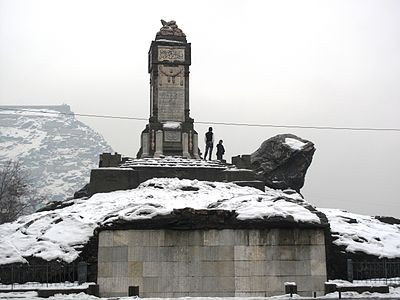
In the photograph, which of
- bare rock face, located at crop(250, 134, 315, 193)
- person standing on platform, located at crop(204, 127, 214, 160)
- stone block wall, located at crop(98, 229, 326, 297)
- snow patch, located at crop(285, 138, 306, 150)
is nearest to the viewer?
stone block wall, located at crop(98, 229, 326, 297)

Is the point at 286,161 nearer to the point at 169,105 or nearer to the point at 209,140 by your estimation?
the point at 209,140

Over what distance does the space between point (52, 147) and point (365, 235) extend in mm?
134983

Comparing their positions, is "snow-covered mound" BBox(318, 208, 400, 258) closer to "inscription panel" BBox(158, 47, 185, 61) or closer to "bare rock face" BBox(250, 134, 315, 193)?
"bare rock face" BBox(250, 134, 315, 193)

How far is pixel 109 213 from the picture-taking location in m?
19.3

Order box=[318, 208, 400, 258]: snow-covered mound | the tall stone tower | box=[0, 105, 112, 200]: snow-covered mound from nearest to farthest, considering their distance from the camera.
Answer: box=[318, 208, 400, 258]: snow-covered mound, the tall stone tower, box=[0, 105, 112, 200]: snow-covered mound

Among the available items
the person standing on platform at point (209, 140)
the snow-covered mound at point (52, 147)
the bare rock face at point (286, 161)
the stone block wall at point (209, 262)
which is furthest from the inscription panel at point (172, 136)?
the snow-covered mound at point (52, 147)

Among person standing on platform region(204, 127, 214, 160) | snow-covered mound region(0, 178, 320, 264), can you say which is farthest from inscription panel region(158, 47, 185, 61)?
snow-covered mound region(0, 178, 320, 264)

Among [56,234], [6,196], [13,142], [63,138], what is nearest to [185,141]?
[56,234]

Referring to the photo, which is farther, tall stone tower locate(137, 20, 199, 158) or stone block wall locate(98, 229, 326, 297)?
tall stone tower locate(137, 20, 199, 158)

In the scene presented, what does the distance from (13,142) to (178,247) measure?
127m

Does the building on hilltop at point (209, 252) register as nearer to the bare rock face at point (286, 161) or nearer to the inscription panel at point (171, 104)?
the inscription panel at point (171, 104)

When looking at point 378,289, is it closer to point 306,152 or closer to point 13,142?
point 306,152

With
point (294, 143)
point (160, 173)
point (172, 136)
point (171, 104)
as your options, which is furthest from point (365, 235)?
point (294, 143)

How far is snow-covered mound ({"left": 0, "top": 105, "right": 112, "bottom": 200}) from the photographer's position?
12332 cm
